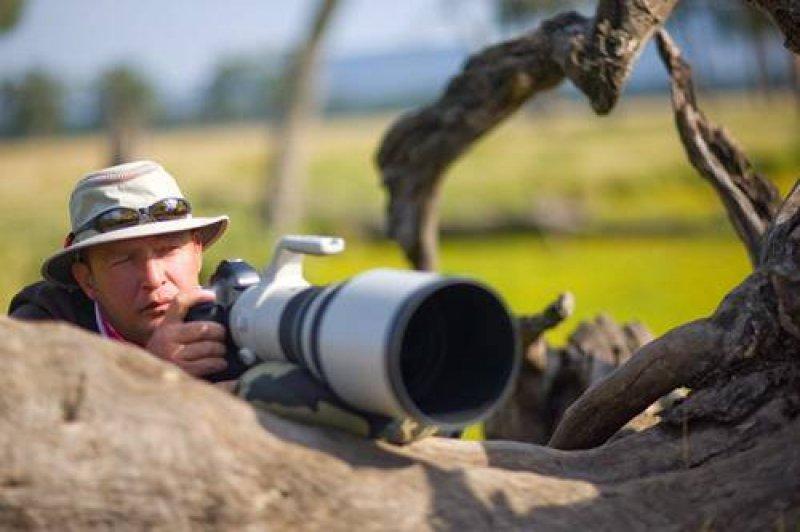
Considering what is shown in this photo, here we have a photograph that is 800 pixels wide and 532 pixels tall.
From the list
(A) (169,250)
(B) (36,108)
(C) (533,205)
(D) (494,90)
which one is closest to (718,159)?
(D) (494,90)

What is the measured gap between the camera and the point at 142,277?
3822 millimetres

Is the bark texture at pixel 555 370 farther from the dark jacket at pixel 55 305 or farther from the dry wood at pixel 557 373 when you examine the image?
the dark jacket at pixel 55 305

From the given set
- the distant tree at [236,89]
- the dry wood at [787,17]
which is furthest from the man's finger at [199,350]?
the distant tree at [236,89]

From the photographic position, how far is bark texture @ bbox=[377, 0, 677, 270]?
5234 millimetres

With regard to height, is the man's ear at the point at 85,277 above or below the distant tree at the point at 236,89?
above

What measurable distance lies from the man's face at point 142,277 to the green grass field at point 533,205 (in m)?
4.36

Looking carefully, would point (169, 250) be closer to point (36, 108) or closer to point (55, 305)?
point (55, 305)

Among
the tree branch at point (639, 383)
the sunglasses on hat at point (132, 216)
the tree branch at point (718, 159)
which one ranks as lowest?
the tree branch at point (639, 383)

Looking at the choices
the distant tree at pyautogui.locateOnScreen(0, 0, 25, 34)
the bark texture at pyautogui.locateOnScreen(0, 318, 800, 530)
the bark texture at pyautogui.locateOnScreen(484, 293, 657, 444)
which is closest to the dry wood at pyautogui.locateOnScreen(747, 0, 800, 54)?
the bark texture at pyautogui.locateOnScreen(0, 318, 800, 530)

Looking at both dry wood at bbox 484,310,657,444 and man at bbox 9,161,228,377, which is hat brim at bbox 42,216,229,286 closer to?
man at bbox 9,161,228,377

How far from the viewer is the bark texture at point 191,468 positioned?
114 inches

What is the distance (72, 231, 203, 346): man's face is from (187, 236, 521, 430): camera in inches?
21.7

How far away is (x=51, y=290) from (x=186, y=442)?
1.42 metres

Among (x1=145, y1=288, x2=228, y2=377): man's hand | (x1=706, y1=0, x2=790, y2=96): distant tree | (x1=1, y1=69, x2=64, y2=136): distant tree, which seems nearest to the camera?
(x1=145, y1=288, x2=228, y2=377): man's hand
